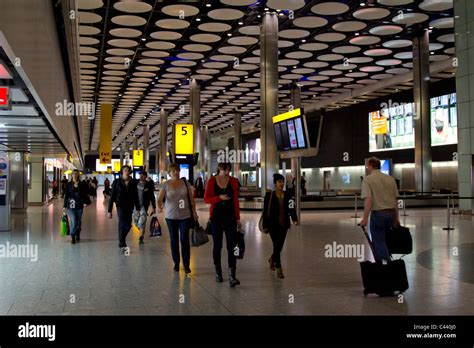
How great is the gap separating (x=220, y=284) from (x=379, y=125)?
30.8 metres

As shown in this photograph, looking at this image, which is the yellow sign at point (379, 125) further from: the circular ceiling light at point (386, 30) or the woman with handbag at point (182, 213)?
the woman with handbag at point (182, 213)

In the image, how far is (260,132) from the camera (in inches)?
963

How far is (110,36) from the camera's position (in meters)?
22.8

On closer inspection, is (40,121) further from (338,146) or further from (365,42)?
(338,146)

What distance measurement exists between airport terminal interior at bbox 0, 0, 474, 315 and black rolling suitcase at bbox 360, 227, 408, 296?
143 millimetres

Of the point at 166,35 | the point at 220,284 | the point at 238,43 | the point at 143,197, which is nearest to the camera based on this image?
the point at 220,284

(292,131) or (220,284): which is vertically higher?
(292,131)

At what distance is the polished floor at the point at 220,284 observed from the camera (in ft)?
18.8

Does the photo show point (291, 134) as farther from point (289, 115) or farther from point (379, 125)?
point (379, 125)

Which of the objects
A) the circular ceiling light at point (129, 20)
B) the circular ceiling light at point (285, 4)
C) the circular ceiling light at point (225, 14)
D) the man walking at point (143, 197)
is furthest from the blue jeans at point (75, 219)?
the circular ceiling light at point (285, 4)

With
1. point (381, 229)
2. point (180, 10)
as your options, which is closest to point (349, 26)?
point (180, 10)

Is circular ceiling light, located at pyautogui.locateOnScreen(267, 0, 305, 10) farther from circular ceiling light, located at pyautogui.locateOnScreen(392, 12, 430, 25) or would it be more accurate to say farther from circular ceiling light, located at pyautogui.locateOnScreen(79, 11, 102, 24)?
circular ceiling light, located at pyautogui.locateOnScreen(79, 11, 102, 24)

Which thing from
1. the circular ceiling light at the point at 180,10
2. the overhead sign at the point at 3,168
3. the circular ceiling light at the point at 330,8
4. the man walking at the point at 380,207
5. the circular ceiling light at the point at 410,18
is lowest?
the man walking at the point at 380,207

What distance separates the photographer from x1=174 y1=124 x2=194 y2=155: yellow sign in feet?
89.8
